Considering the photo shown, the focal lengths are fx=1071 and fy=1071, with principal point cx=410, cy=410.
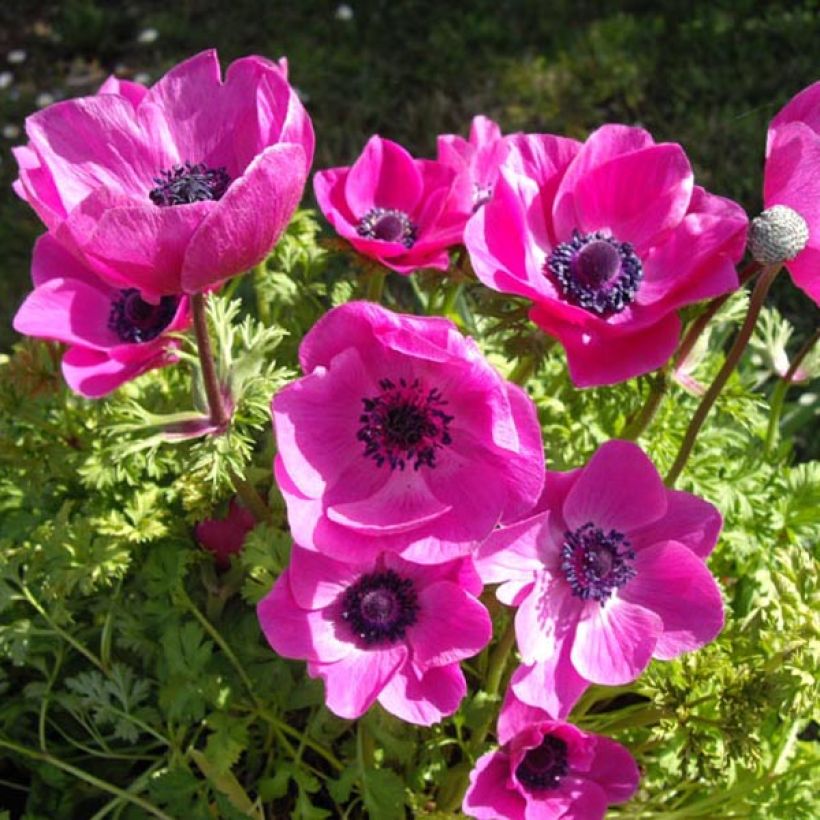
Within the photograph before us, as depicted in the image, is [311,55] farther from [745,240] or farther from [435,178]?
[745,240]

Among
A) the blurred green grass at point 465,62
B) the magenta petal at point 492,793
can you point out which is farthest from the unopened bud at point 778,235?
the blurred green grass at point 465,62

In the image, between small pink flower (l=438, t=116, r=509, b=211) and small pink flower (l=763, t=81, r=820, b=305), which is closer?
small pink flower (l=763, t=81, r=820, b=305)

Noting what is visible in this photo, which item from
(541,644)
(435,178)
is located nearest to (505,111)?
(435,178)

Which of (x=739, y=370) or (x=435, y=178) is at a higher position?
(x=435, y=178)

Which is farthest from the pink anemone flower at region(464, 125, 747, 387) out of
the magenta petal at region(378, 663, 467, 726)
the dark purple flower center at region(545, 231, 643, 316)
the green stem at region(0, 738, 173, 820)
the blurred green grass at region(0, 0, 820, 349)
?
the blurred green grass at region(0, 0, 820, 349)

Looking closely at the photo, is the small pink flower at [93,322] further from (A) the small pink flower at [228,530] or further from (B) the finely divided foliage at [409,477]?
(A) the small pink flower at [228,530]

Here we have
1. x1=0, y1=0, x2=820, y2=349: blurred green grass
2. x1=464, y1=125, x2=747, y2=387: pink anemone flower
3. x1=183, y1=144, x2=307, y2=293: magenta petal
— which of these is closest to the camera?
x1=183, y1=144, x2=307, y2=293: magenta petal

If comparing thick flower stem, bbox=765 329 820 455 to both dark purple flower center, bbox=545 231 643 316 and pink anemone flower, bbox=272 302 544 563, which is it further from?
pink anemone flower, bbox=272 302 544 563
